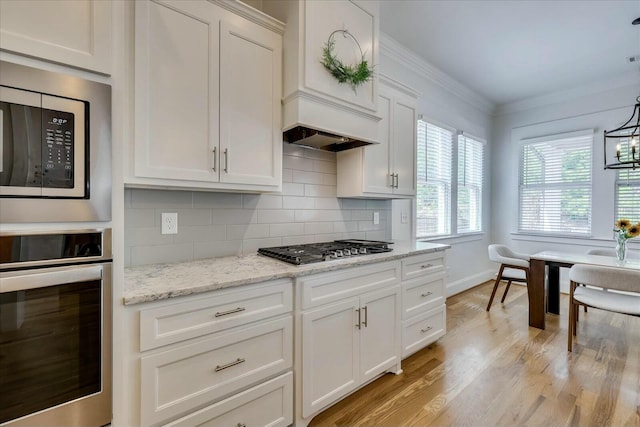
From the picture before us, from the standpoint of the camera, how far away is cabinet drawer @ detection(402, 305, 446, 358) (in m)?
2.24

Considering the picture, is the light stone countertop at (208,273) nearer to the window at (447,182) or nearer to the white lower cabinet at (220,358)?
the white lower cabinet at (220,358)

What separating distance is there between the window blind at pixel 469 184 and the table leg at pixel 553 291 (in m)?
1.18

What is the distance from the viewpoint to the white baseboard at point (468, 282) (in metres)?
4.04

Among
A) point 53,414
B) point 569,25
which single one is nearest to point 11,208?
point 53,414

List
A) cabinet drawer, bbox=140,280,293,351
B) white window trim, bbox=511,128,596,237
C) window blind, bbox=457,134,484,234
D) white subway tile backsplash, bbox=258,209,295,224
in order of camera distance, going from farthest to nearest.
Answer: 1. window blind, bbox=457,134,484,234
2. white window trim, bbox=511,128,596,237
3. white subway tile backsplash, bbox=258,209,295,224
4. cabinet drawer, bbox=140,280,293,351

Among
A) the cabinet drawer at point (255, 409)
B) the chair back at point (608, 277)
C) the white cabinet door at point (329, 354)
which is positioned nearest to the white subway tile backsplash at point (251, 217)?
the white cabinet door at point (329, 354)

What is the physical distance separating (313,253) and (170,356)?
953 mm

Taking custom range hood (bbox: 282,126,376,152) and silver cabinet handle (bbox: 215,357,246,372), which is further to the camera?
custom range hood (bbox: 282,126,376,152)

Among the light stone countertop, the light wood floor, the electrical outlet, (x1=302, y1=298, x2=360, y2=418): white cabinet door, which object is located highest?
the electrical outlet

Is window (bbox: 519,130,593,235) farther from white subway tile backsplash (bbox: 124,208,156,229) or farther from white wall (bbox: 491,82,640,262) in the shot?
white subway tile backsplash (bbox: 124,208,156,229)

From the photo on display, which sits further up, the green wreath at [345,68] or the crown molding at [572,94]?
the crown molding at [572,94]

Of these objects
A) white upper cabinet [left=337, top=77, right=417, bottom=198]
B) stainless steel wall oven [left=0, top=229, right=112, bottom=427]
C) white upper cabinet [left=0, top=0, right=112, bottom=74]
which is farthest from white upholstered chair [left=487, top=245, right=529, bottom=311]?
white upper cabinet [left=0, top=0, right=112, bottom=74]

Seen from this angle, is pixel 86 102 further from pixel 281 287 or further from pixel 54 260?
pixel 281 287

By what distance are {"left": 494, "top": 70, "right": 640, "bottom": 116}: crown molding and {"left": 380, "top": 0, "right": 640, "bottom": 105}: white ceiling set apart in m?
0.03
